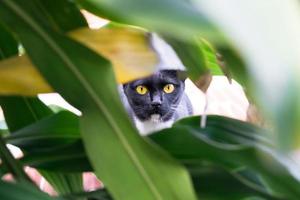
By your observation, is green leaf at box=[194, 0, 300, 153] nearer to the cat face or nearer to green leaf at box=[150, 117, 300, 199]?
green leaf at box=[150, 117, 300, 199]

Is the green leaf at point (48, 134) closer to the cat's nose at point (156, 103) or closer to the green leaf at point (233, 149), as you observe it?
the green leaf at point (233, 149)

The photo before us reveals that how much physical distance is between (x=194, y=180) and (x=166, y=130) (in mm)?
47

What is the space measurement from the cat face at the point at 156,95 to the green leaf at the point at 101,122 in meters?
0.97

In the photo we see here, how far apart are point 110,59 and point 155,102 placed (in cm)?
97

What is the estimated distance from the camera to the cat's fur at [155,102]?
50.8 inches

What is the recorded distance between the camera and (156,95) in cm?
132

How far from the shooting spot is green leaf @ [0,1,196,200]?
298 mm

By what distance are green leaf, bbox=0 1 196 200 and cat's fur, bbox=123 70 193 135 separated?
962mm

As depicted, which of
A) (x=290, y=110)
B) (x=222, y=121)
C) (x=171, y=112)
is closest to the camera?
(x=290, y=110)

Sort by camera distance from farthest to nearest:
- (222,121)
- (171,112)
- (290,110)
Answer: (171,112), (222,121), (290,110)

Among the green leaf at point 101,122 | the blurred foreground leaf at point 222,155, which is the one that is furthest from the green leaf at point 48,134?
the green leaf at point 101,122

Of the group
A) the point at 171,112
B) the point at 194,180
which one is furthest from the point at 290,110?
the point at 171,112

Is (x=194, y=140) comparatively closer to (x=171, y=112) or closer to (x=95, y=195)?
(x=95, y=195)

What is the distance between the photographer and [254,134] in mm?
340
